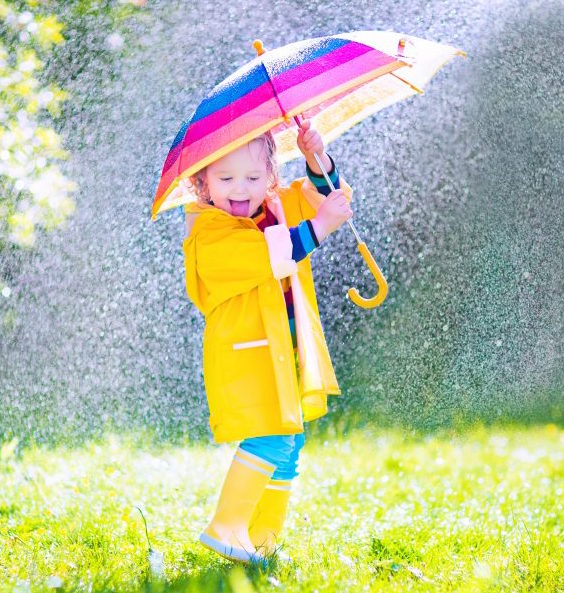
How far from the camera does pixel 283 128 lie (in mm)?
2949

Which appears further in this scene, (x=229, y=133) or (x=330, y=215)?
(x=330, y=215)

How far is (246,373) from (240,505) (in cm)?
36

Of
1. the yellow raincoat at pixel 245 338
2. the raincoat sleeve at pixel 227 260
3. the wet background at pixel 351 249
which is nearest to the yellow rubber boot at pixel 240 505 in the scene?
the yellow raincoat at pixel 245 338

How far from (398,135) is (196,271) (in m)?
3.13

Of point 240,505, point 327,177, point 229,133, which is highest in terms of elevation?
point 229,133

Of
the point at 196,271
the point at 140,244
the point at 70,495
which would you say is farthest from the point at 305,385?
the point at 140,244

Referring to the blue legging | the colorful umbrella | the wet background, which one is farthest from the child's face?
the wet background

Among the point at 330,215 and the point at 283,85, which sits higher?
the point at 283,85

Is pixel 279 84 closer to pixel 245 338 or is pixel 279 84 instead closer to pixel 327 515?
pixel 245 338

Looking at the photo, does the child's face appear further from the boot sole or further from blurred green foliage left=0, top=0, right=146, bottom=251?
blurred green foliage left=0, top=0, right=146, bottom=251

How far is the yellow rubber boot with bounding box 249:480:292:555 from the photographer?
2.82 m

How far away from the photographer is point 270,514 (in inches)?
111

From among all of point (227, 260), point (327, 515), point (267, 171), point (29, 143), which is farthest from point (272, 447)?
point (29, 143)

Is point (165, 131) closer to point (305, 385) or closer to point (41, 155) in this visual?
point (41, 155)
